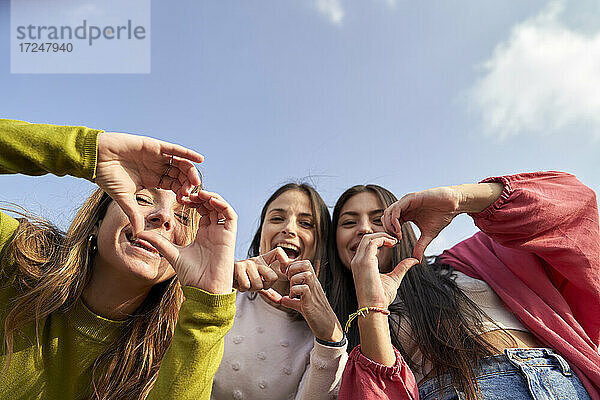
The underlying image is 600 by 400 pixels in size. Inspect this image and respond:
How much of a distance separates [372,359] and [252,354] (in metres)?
0.95

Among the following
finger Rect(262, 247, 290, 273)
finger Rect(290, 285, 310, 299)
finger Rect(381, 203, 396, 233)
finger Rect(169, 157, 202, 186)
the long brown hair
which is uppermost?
finger Rect(169, 157, 202, 186)

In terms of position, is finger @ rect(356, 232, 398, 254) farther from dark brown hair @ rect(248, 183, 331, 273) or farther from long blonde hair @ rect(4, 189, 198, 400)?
long blonde hair @ rect(4, 189, 198, 400)

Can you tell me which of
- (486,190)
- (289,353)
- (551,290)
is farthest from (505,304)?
(289,353)

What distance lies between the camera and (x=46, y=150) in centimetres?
185

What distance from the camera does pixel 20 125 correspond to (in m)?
1.91

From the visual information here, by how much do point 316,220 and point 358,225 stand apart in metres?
0.30

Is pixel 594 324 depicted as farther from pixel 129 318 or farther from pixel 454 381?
pixel 129 318

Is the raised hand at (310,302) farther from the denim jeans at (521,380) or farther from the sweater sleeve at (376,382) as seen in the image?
the denim jeans at (521,380)

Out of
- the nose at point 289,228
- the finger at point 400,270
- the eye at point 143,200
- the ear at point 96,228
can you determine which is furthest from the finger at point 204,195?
the nose at point 289,228

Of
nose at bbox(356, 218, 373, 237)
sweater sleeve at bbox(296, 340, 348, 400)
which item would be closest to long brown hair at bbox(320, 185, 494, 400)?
nose at bbox(356, 218, 373, 237)

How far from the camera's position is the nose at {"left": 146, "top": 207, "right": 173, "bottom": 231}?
2.49m

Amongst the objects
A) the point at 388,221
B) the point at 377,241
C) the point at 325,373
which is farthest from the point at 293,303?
the point at 388,221

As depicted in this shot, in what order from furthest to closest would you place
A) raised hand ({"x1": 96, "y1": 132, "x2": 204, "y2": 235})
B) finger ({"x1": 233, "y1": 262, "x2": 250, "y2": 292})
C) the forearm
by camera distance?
the forearm < finger ({"x1": 233, "y1": 262, "x2": 250, "y2": 292}) < raised hand ({"x1": 96, "y1": 132, "x2": 204, "y2": 235})

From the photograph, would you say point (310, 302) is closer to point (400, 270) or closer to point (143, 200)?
point (400, 270)
